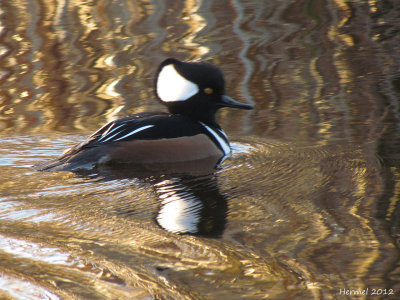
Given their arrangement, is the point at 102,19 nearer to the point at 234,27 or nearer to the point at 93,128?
the point at 234,27

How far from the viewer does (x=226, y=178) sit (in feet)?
18.1

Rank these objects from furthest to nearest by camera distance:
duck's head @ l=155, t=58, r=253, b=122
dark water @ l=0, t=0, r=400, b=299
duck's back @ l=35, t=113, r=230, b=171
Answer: duck's head @ l=155, t=58, r=253, b=122, duck's back @ l=35, t=113, r=230, b=171, dark water @ l=0, t=0, r=400, b=299

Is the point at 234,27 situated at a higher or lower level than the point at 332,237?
lower

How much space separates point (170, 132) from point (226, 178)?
0.83m

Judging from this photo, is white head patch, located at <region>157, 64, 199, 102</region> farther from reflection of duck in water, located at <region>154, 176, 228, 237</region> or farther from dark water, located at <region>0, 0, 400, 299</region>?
reflection of duck in water, located at <region>154, 176, 228, 237</region>

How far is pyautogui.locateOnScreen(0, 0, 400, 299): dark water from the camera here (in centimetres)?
356

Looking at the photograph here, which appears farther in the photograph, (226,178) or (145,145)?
(145,145)

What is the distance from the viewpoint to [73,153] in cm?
587

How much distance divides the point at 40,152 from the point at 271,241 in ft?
9.98

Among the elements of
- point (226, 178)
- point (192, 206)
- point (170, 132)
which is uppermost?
point (192, 206)

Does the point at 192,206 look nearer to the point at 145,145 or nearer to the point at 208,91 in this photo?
the point at 145,145

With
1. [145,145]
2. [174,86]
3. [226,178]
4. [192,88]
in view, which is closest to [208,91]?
[192,88]

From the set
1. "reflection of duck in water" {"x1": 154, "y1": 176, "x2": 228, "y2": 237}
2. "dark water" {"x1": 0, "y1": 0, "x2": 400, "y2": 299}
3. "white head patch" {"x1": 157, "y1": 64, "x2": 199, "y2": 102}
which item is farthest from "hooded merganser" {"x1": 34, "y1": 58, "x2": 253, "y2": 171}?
"reflection of duck in water" {"x1": 154, "y1": 176, "x2": 228, "y2": 237}

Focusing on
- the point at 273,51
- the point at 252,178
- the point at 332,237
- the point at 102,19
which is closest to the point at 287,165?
the point at 252,178
